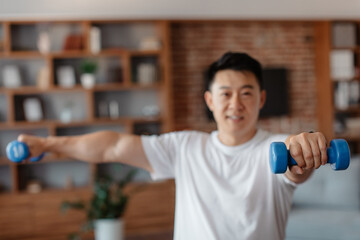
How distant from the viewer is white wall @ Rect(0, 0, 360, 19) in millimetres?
425

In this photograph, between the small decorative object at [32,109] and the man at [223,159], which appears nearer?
the man at [223,159]

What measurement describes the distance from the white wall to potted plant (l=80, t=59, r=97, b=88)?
12.9ft

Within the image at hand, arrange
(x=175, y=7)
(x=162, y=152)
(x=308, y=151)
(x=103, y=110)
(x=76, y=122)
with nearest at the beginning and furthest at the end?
(x=175, y=7), (x=308, y=151), (x=162, y=152), (x=76, y=122), (x=103, y=110)

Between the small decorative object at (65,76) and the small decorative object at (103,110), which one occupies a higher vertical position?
the small decorative object at (65,76)

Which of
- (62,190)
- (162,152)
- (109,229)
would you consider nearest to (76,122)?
(62,190)

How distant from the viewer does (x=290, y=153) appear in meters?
0.60

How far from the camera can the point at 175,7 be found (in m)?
0.46

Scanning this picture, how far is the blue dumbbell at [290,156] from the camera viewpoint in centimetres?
56

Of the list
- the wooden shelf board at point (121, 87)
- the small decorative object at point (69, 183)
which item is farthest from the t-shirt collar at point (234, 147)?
the small decorative object at point (69, 183)

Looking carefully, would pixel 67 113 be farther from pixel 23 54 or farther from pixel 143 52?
pixel 143 52

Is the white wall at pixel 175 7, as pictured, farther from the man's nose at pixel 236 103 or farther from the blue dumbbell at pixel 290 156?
the man's nose at pixel 236 103

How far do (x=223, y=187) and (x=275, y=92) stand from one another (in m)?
4.08

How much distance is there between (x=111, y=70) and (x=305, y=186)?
7.53 feet

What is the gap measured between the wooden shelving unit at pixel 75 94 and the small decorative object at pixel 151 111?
0.08ft
